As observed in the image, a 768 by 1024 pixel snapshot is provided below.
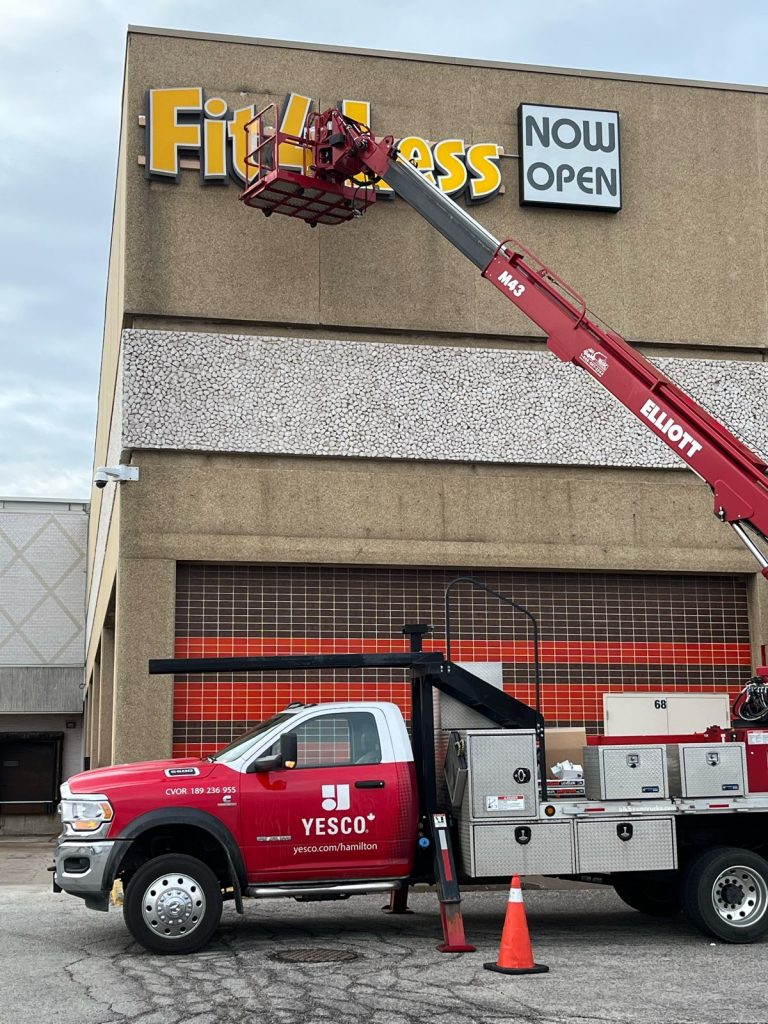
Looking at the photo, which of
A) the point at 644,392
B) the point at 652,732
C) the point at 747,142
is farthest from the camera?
the point at 747,142

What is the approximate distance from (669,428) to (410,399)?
518cm

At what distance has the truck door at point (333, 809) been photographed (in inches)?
411

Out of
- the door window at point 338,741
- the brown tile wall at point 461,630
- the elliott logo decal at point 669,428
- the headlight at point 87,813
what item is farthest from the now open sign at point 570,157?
the headlight at point 87,813

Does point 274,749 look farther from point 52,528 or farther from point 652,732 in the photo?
point 52,528

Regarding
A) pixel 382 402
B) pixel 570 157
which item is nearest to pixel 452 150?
pixel 570 157

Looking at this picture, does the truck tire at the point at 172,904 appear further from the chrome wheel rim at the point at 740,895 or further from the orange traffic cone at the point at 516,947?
the chrome wheel rim at the point at 740,895

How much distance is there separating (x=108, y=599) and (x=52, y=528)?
2077 cm

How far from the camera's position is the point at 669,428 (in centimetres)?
1355

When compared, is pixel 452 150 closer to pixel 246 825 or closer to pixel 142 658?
pixel 142 658

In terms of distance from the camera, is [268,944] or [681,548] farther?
[681,548]

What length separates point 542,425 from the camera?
1819 centimetres

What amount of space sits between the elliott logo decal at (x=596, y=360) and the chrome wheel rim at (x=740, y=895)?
5714 millimetres

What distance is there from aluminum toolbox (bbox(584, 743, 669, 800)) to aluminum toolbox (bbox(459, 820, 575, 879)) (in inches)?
18.7

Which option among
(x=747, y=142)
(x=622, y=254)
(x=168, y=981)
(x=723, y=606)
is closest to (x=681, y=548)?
(x=723, y=606)
